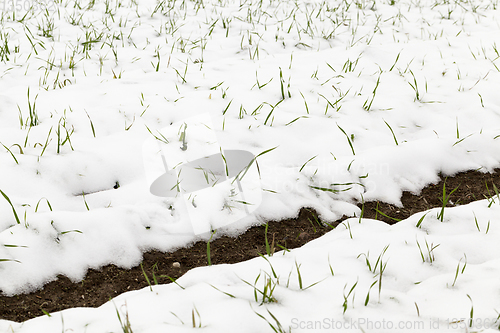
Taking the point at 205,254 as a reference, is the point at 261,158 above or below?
above

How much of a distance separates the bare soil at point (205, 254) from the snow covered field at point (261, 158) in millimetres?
48

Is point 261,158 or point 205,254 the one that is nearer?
point 205,254

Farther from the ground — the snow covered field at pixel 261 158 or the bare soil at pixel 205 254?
the snow covered field at pixel 261 158

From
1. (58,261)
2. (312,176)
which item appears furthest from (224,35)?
(58,261)

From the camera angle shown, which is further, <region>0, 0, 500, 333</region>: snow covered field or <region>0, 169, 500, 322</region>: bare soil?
<region>0, 169, 500, 322</region>: bare soil

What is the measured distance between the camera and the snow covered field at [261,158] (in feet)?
4.27

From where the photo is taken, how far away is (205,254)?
1699mm

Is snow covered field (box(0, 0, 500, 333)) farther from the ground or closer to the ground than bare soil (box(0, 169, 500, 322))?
farther from the ground

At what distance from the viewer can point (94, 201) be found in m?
1.82

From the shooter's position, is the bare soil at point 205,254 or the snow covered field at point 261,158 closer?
the snow covered field at point 261,158

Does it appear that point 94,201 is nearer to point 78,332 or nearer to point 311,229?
point 78,332

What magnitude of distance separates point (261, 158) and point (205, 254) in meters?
0.69

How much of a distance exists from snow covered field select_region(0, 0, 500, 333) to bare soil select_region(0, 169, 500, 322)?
48 millimetres

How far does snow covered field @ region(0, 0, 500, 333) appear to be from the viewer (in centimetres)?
130
